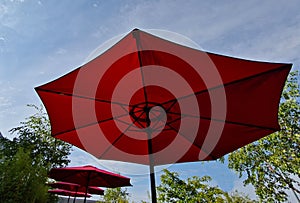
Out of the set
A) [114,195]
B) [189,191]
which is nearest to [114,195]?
[114,195]

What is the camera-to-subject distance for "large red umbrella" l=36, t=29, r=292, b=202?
1941mm

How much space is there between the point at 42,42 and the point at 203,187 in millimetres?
6207

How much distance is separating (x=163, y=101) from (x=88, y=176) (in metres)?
3.54

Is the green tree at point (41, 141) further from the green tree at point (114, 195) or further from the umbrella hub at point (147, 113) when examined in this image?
the umbrella hub at point (147, 113)

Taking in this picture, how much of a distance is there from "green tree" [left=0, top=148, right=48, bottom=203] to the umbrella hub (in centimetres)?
152

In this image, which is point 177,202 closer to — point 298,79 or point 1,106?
point 298,79

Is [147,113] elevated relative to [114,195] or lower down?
lower down

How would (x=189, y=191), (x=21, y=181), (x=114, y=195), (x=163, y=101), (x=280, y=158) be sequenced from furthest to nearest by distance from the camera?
(x=114, y=195), (x=189, y=191), (x=280, y=158), (x=163, y=101), (x=21, y=181)

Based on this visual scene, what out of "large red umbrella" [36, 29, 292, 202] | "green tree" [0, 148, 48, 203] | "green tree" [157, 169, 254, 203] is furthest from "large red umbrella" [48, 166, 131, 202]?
"green tree" [157, 169, 254, 203]

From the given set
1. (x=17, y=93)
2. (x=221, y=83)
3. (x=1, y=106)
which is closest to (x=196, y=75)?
(x=221, y=83)

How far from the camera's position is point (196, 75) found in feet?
6.96

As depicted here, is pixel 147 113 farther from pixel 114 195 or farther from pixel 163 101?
pixel 114 195

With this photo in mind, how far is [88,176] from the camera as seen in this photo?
5.27m

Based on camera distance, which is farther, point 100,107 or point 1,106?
point 1,106
